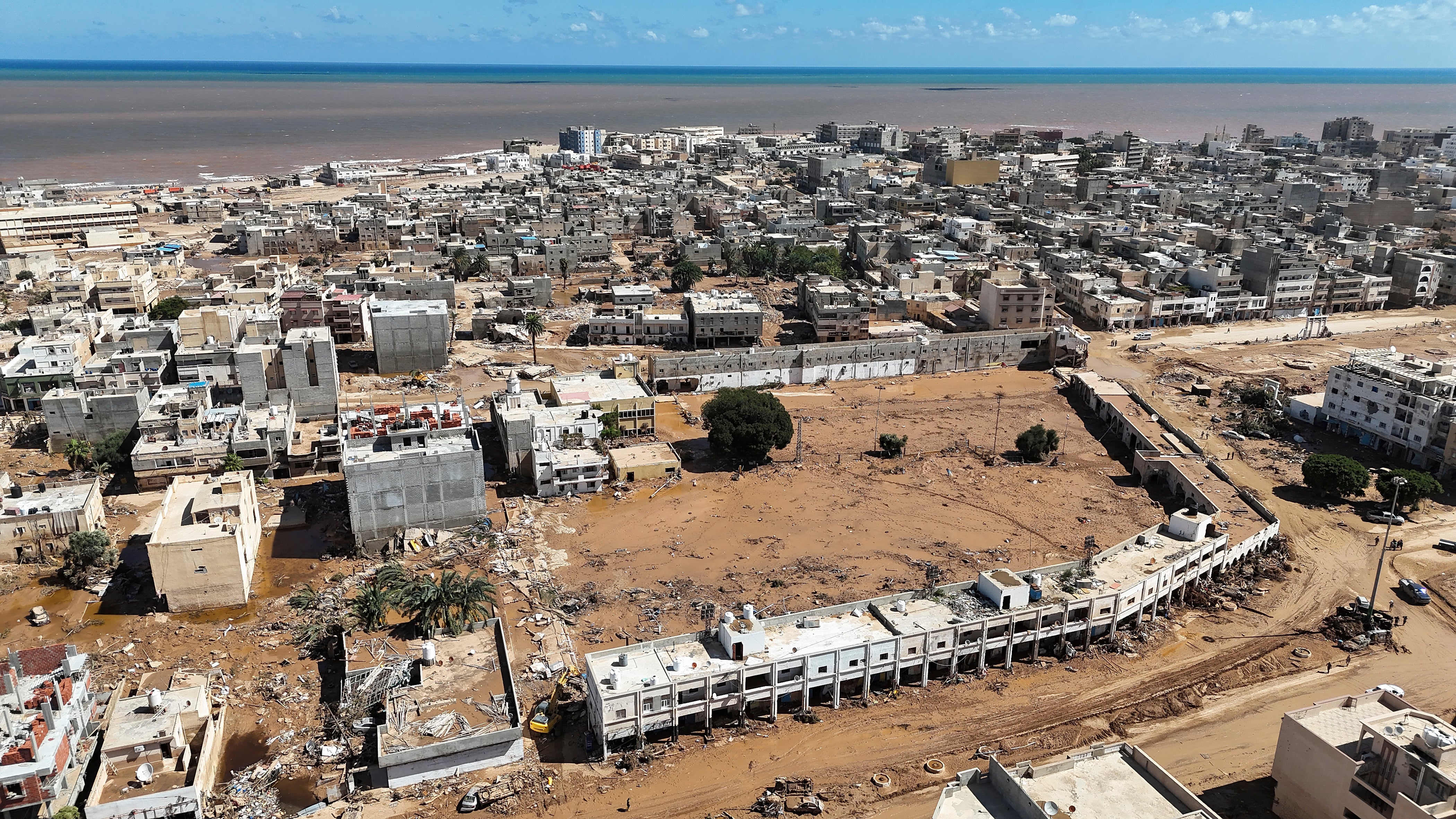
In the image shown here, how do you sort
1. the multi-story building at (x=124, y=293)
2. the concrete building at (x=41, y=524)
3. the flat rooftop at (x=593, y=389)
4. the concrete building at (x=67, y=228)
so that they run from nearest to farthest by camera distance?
1. the concrete building at (x=41, y=524)
2. the flat rooftop at (x=593, y=389)
3. the multi-story building at (x=124, y=293)
4. the concrete building at (x=67, y=228)

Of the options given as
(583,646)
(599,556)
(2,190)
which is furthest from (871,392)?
(2,190)

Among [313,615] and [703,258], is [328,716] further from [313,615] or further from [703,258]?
[703,258]

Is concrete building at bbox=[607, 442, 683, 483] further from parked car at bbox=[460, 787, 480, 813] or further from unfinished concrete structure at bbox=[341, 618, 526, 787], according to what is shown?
parked car at bbox=[460, 787, 480, 813]

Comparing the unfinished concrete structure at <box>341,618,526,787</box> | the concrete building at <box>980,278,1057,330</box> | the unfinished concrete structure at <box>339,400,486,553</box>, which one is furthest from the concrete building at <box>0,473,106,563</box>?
the concrete building at <box>980,278,1057,330</box>

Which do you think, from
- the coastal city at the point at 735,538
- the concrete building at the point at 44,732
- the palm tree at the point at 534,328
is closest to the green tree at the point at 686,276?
the coastal city at the point at 735,538

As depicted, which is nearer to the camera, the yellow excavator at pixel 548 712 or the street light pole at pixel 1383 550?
the yellow excavator at pixel 548 712

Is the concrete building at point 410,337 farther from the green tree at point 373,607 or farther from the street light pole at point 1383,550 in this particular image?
the street light pole at point 1383,550
